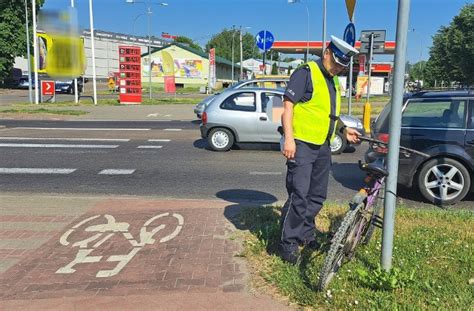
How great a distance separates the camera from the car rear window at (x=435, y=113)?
6.63 metres

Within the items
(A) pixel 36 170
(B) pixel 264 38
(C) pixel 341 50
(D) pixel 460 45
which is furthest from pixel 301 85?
(D) pixel 460 45

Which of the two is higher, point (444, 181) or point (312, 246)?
point (444, 181)

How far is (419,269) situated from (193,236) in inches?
87.8

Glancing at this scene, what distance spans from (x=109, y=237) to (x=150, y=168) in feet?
14.1

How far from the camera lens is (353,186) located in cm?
784

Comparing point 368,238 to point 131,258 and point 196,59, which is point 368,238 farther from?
point 196,59

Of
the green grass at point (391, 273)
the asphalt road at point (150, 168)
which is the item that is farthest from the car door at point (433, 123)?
the green grass at point (391, 273)

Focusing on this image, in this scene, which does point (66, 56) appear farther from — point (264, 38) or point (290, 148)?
point (290, 148)

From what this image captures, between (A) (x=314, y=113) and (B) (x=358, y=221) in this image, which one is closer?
(B) (x=358, y=221)

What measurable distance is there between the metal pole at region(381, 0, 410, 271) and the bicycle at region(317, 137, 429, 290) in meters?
0.13

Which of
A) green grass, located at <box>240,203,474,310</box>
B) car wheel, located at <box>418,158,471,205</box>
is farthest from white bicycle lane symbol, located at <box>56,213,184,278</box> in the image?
car wheel, located at <box>418,158,471,205</box>

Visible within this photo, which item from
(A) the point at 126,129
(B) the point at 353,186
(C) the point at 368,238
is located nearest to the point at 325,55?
(C) the point at 368,238

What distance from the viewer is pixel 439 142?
6.57 m

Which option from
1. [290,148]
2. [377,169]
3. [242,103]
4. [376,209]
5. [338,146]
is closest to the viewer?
[377,169]
